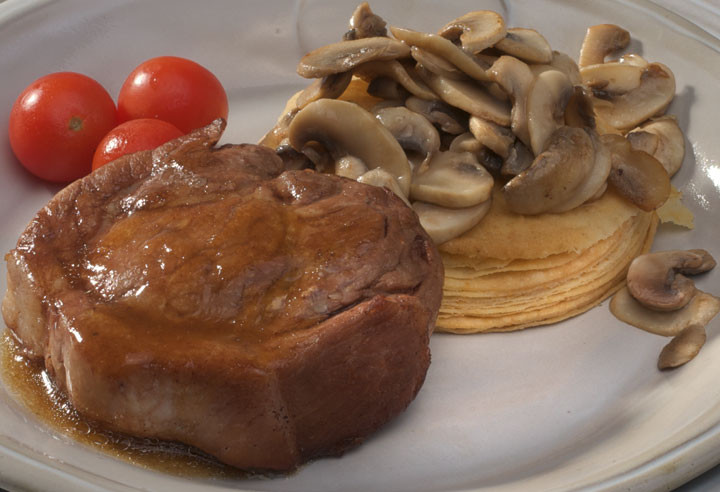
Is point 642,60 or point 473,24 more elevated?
point 473,24

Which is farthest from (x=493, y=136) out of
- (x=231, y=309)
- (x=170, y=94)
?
(x=170, y=94)

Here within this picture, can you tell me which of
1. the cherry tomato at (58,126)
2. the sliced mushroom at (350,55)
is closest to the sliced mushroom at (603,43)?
the sliced mushroom at (350,55)

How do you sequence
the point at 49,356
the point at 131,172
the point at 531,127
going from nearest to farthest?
the point at 49,356 < the point at 131,172 < the point at 531,127

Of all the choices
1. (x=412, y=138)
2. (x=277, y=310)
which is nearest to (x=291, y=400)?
(x=277, y=310)

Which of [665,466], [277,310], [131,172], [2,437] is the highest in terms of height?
[131,172]

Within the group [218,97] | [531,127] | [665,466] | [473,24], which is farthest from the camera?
[218,97]

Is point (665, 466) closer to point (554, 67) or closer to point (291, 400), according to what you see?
point (291, 400)

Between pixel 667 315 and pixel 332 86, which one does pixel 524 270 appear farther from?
pixel 332 86

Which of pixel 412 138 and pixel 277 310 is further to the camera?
pixel 412 138
